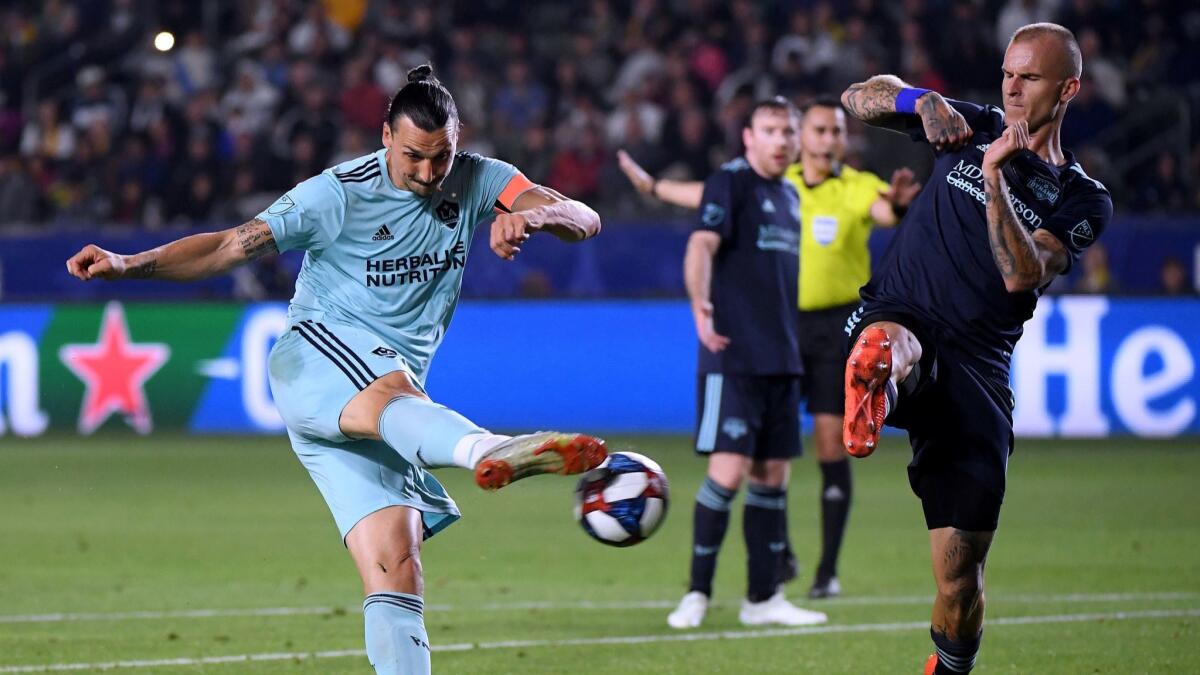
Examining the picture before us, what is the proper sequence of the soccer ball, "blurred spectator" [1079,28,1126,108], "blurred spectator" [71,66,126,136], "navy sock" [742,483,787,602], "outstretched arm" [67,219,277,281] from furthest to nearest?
"blurred spectator" [71,66,126,136] → "blurred spectator" [1079,28,1126,108] → "navy sock" [742,483,787,602] → "outstretched arm" [67,219,277,281] → the soccer ball

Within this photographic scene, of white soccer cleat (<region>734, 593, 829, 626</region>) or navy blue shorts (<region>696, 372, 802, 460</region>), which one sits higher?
navy blue shorts (<region>696, 372, 802, 460</region>)

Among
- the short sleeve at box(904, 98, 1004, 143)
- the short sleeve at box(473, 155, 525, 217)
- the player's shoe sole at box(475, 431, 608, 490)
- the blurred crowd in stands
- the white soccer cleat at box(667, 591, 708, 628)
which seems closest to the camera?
the player's shoe sole at box(475, 431, 608, 490)

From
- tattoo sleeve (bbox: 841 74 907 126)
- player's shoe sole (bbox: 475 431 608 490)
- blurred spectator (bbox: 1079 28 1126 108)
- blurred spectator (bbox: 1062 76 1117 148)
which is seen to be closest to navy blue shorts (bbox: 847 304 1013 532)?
tattoo sleeve (bbox: 841 74 907 126)

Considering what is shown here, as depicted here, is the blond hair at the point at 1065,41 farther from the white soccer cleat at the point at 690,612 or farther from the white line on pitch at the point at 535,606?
the white line on pitch at the point at 535,606

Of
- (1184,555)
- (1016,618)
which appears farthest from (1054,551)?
(1016,618)

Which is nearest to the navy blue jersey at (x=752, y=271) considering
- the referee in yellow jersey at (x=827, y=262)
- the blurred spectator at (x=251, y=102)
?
the referee in yellow jersey at (x=827, y=262)

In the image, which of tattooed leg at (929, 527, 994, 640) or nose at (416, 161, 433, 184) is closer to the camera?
tattooed leg at (929, 527, 994, 640)

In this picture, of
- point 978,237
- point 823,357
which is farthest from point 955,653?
point 823,357

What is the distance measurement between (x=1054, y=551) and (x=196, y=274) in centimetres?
675

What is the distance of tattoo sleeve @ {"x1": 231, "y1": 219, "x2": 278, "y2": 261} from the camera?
5734 mm

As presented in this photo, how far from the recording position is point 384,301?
5969 millimetres

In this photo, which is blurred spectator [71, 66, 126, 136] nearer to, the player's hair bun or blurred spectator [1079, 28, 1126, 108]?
blurred spectator [1079, 28, 1126, 108]

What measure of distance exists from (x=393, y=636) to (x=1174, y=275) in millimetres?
14087

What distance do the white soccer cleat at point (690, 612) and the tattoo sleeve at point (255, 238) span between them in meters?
3.43
